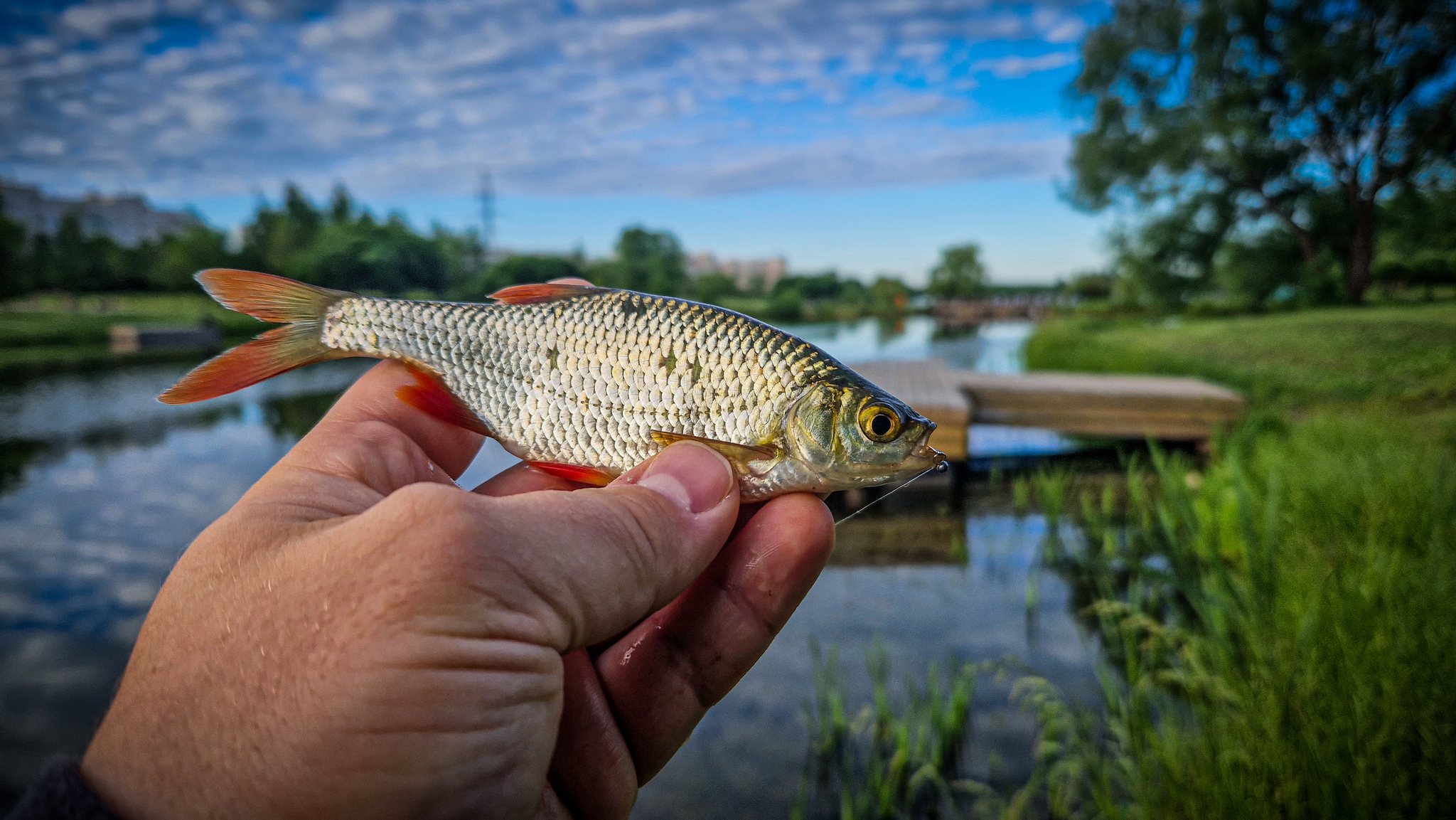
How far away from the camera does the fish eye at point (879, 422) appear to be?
167cm

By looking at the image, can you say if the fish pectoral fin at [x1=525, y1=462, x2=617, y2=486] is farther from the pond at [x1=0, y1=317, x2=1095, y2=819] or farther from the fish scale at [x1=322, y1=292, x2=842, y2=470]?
the pond at [x1=0, y1=317, x2=1095, y2=819]

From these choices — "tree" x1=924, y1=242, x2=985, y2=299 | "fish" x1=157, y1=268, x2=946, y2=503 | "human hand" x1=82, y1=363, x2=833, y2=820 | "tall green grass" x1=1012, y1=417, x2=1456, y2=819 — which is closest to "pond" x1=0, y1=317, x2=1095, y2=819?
"human hand" x1=82, y1=363, x2=833, y2=820

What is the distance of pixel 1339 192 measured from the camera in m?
16.6

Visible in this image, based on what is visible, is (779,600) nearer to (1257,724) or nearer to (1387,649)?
(1257,724)

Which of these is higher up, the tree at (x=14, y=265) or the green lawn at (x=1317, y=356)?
the tree at (x=14, y=265)

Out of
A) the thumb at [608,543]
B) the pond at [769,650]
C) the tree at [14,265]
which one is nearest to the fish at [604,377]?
the thumb at [608,543]

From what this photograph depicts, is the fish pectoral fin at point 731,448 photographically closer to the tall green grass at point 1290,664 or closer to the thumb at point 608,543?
the thumb at point 608,543

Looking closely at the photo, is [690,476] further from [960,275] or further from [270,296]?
[960,275]

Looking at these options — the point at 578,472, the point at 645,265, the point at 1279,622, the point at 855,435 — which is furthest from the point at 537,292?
the point at 645,265

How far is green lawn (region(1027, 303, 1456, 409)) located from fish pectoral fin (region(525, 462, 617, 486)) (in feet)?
38.2

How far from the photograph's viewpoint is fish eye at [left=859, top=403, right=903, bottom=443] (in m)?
1.67

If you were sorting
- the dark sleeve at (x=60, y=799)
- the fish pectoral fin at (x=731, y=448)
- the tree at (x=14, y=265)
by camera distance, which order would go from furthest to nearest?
1. the tree at (x=14, y=265)
2. the fish pectoral fin at (x=731, y=448)
3. the dark sleeve at (x=60, y=799)

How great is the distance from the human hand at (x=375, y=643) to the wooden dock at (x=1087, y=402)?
26.6 feet

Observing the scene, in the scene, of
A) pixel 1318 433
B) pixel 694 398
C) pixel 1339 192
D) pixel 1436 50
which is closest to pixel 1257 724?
pixel 694 398
